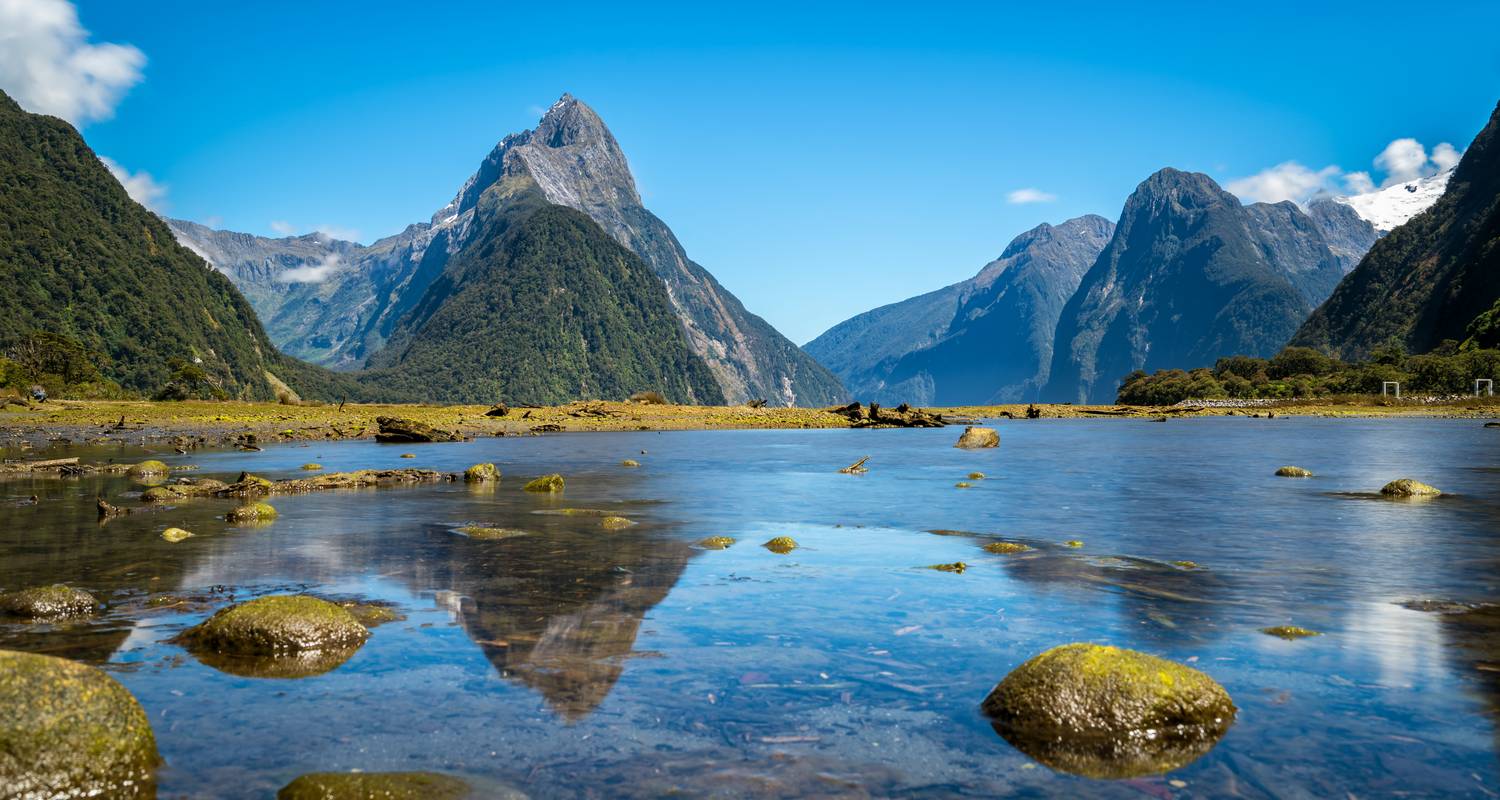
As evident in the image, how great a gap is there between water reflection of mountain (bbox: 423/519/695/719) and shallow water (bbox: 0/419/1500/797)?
0.08 m

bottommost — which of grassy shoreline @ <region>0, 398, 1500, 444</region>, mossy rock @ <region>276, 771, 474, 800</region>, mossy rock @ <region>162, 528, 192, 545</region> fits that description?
mossy rock @ <region>276, 771, 474, 800</region>

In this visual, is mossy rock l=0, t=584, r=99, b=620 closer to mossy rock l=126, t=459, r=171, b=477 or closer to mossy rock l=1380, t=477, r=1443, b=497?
mossy rock l=126, t=459, r=171, b=477

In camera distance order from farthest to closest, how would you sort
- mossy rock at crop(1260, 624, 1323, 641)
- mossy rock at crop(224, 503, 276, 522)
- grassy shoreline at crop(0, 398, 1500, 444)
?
grassy shoreline at crop(0, 398, 1500, 444)
mossy rock at crop(224, 503, 276, 522)
mossy rock at crop(1260, 624, 1323, 641)

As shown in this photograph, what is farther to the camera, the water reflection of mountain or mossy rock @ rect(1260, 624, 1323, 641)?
mossy rock @ rect(1260, 624, 1323, 641)

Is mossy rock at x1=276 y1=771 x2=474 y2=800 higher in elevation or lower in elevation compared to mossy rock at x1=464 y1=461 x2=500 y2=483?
lower

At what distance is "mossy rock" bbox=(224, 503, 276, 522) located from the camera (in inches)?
982

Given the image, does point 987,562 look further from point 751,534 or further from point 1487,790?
point 1487,790

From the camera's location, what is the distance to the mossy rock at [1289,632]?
43.5 feet

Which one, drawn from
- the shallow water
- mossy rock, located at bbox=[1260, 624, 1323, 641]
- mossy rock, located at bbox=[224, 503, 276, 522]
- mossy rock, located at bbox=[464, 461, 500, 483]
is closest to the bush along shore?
mossy rock, located at bbox=[464, 461, 500, 483]

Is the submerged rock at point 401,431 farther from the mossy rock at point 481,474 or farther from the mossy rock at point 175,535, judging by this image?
the mossy rock at point 175,535

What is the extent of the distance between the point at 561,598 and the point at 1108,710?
352 inches

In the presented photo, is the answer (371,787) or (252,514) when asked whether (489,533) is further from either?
(371,787)

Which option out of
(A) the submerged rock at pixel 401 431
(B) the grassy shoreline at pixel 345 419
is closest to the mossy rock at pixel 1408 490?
(A) the submerged rock at pixel 401 431

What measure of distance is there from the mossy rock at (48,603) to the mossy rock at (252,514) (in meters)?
10.6
